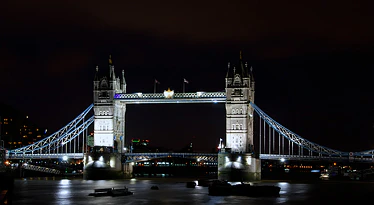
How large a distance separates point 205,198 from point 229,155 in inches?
1102

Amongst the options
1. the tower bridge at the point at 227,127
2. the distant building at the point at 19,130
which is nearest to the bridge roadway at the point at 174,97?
the tower bridge at the point at 227,127

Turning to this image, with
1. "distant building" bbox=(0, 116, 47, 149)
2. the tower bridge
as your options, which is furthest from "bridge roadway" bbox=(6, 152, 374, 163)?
"distant building" bbox=(0, 116, 47, 149)

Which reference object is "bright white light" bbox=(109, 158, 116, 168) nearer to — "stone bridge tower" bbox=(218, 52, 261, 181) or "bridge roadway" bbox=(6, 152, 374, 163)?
"bridge roadway" bbox=(6, 152, 374, 163)

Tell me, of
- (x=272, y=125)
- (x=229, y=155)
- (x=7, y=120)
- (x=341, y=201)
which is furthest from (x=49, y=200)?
(x=7, y=120)

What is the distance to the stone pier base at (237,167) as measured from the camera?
8662 cm

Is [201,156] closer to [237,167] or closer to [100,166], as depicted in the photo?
[237,167]

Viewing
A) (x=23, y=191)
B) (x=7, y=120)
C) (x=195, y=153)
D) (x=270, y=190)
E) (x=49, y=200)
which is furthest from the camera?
(x=7, y=120)

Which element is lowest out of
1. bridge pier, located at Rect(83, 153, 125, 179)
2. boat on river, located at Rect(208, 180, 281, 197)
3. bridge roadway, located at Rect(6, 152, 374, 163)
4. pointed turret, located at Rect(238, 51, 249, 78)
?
boat on river, located at Rect(208, 180, 281, 197)

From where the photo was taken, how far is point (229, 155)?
3455 inches

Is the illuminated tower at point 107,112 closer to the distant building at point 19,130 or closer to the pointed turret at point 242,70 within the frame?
the pointed turret at point 242,70

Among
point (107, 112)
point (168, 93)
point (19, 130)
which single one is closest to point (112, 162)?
point (107, 112)

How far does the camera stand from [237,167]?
285ft

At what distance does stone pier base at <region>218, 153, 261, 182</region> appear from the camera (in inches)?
3410

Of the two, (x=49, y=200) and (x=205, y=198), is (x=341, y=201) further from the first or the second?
(x=49, y=200)
